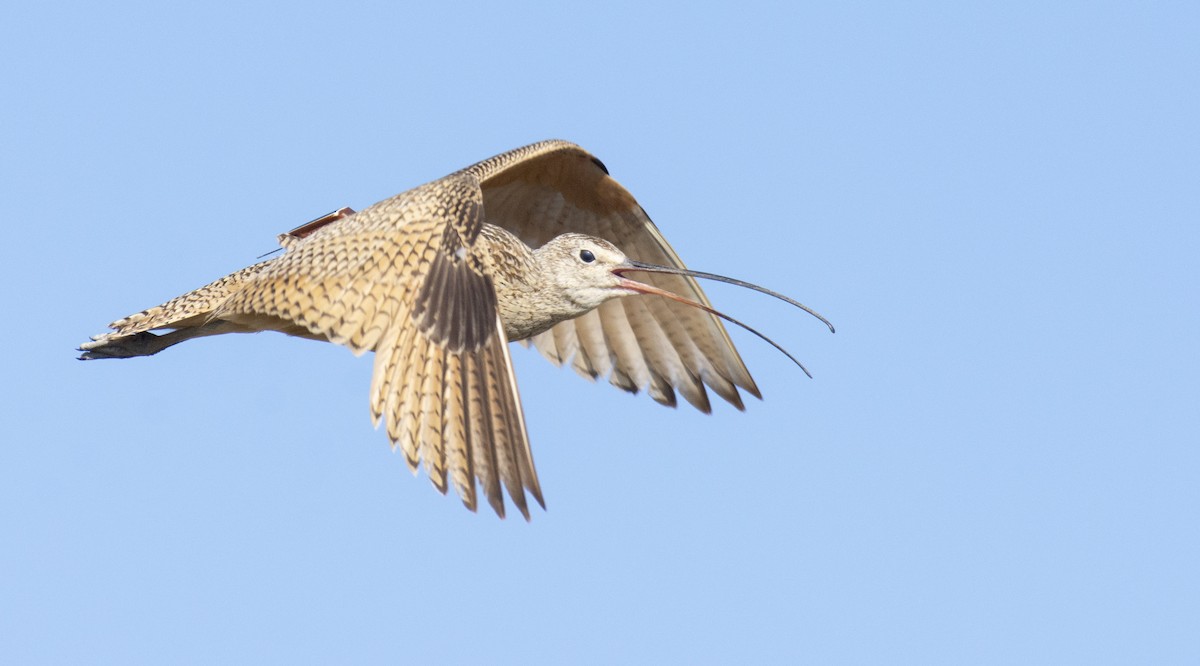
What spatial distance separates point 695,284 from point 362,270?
16.6 ft

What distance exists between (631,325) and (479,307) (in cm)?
501

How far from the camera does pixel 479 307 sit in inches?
448

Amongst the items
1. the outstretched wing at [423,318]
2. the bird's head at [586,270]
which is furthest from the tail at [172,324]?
the bird's head at [586,270]

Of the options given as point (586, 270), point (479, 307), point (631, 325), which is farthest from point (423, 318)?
point (631, 325)

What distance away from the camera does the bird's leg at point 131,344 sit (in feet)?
45.3

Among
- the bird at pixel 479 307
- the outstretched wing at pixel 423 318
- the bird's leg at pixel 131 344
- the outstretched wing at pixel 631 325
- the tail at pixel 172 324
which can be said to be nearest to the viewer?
the outstretched wing at pixel 423 318

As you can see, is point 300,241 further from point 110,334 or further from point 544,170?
point 544,170

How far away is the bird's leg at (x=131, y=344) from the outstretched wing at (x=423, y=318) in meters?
1.23

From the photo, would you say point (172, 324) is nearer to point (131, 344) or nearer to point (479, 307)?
point (131, 344)

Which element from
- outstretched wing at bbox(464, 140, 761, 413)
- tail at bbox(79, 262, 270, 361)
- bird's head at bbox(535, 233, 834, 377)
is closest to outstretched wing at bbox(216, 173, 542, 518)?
tail at bbox(79, 262, 270, 361)

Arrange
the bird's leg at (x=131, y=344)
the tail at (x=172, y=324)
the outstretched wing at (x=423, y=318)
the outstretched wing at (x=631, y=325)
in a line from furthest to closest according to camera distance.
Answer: the outstretched wing at (x=631, y=325) → the bird's leg at (x=131, y=344) → the tail at (x=172, y=324) → the outstretched wing at (x=423, y=318)

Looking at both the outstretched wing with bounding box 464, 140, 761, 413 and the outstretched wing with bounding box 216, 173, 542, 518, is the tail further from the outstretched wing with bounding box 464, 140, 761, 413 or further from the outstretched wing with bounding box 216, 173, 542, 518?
the outstretched wing with bounding box 464, 140, 761, 413

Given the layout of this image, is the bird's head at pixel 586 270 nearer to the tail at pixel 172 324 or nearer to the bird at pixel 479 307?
the bird at pixel 479 307

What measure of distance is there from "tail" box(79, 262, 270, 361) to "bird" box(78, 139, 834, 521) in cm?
2
